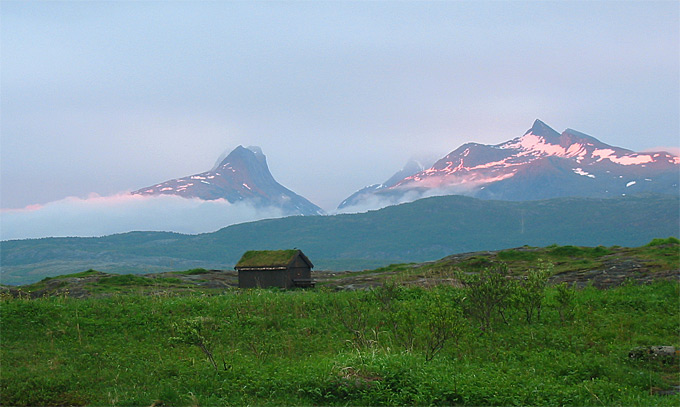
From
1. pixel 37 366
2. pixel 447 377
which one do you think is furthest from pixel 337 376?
pixel 37 366

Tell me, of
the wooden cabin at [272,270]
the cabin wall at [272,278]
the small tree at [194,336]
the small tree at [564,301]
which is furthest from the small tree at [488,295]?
the wooden cabin at [272,270]

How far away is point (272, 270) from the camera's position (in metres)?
53.2

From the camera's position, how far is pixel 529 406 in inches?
489

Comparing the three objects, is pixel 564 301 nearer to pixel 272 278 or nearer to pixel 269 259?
pixel 272 278

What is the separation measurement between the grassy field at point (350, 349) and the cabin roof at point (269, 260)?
24465 millimetres

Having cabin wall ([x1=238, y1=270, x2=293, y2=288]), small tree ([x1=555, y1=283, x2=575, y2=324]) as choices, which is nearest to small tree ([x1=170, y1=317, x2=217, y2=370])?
small tree ([x1=555, y1=283, x2=575, y2=324])

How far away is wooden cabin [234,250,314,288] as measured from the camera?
174ft

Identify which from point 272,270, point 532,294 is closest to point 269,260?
point 272,270

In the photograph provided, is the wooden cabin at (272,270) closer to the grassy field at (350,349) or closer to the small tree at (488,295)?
the grassy field at (350,349)

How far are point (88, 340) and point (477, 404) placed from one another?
48.5 ft

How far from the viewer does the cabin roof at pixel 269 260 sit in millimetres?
53000

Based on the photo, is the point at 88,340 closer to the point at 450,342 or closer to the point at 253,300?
the point at 253,300

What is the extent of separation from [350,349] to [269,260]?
36.4 metres

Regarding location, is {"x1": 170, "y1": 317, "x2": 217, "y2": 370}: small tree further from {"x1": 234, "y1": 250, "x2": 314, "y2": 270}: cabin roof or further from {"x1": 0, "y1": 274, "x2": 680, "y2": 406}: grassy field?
{"x1": 234, "y1": 250, "x2": 314, "y2": 270}: cabin roof
